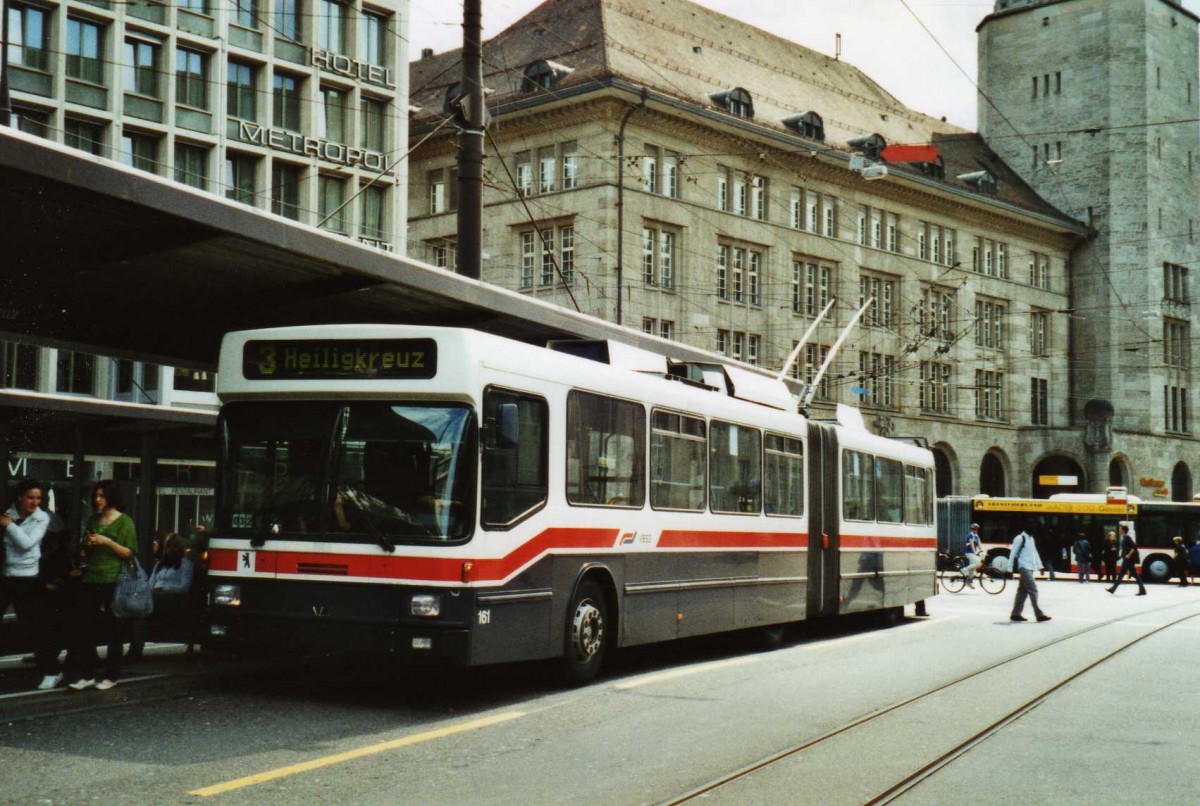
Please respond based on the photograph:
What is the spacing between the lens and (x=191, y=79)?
41375mm

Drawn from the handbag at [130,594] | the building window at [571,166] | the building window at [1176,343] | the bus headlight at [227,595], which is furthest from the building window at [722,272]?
the bus headlight at [227,595]

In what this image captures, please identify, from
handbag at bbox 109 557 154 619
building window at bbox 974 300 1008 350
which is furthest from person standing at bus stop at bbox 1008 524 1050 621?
building window at bbox 974 300 1008 350

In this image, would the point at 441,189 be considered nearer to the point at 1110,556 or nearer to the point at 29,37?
the point at 29,37

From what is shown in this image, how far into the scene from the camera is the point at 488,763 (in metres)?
8.38

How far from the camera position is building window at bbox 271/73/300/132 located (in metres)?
43.6

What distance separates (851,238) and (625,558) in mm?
50690

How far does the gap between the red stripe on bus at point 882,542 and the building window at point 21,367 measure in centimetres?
2430

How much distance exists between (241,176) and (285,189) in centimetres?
153

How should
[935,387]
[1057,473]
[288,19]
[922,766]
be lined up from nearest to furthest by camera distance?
[922,766] → [288,19] → [935,387] → [1057,473]

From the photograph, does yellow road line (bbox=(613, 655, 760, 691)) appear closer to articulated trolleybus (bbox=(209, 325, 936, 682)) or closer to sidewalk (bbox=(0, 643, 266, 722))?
articulated trolleybus (bbox=(209, 325, 936, 682))

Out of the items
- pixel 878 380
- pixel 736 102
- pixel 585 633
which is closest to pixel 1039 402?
pixel 878 380

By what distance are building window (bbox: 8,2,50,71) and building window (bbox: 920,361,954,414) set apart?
38.1 m

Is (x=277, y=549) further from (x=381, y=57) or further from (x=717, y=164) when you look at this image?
(x=717, y=164)

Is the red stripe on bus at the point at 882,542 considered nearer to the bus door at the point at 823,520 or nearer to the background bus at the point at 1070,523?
the bus door at the point at 823,520
